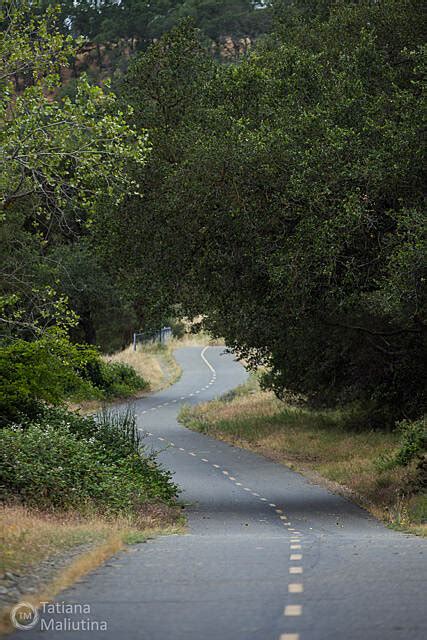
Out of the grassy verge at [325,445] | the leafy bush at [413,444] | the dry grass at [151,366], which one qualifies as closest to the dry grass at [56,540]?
the grassy verge at [325,445]

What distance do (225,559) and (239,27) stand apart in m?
94.2

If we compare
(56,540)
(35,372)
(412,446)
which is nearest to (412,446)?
(412,446)

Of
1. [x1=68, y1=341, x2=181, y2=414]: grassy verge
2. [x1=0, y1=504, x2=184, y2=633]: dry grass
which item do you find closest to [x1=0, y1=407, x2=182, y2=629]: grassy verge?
[x1=0, y1=504, x2=184, y2=633]: dry grass

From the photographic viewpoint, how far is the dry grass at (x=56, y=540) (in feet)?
30.5

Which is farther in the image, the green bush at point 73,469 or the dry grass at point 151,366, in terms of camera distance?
the dry grass at point 151,366

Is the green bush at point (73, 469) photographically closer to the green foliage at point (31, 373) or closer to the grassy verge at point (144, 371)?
the green foliage at point (31, 373)

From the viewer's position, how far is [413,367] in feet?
94.4

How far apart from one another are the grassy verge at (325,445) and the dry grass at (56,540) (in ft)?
15.6

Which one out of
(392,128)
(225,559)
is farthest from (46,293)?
(225,559)

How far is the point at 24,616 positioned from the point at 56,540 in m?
4.19

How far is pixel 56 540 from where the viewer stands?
38.8 ft

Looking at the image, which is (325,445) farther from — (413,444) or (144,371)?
(144,371)

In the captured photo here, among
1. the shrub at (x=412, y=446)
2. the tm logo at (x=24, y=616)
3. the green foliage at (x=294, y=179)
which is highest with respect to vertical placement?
Result: the green foliage at (x=294, y=179)

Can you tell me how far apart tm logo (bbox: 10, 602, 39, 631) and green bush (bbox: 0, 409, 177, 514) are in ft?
27.2
